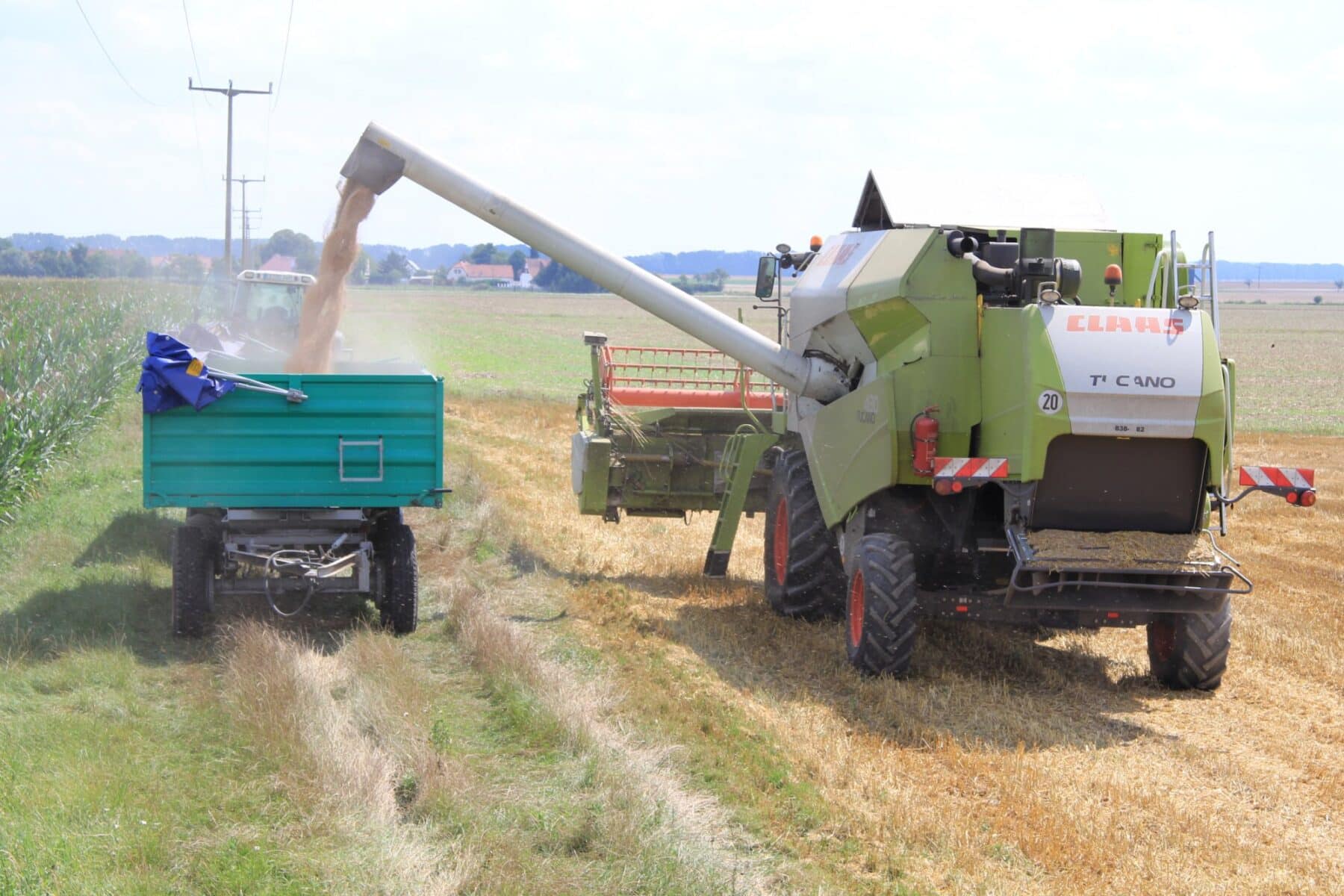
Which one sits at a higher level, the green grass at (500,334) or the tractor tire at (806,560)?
the green grass at (500,334)

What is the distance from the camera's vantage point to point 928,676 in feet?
27.6

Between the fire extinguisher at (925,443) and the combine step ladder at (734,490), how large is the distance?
3.16 m

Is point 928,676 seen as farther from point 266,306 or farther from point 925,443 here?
point 266,306

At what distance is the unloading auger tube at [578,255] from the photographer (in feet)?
33.1

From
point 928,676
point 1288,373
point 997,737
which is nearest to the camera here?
point 997,737

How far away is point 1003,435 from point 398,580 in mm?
3951

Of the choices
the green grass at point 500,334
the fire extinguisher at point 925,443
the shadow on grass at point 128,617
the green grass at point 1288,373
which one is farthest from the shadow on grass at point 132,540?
the green grass at point 1288,373

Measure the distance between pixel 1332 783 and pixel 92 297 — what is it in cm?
3513

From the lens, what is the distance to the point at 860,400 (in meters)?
8.79

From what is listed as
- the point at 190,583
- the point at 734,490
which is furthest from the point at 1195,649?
the point at 190,583

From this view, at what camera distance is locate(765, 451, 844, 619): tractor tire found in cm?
984

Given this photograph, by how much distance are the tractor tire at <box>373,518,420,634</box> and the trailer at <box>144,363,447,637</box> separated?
0.01m

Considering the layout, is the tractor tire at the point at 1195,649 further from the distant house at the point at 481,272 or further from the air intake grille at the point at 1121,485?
the distant house at the point at 481,272

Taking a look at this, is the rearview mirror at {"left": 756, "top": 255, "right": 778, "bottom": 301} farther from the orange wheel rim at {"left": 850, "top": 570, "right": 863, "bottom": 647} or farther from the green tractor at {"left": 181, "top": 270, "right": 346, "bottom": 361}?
the green tractor at {"left": 181, "top": 270, "right": 346, "bottom": 361}
